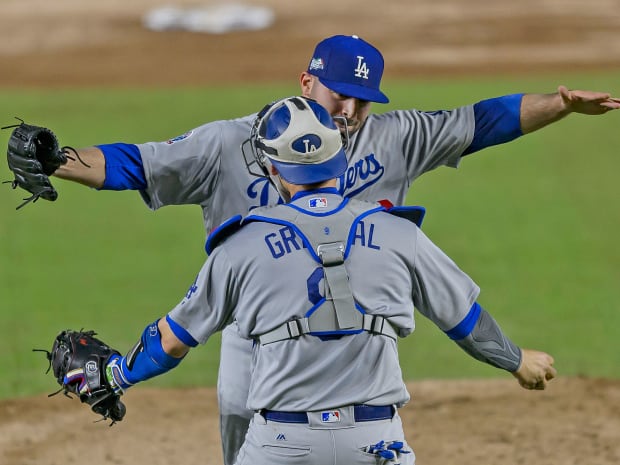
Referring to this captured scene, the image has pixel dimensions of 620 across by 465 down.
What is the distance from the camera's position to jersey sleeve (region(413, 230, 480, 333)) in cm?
361

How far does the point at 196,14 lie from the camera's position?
24953 millimetres

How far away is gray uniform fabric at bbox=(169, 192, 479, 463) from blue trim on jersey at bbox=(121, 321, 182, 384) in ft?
0.58

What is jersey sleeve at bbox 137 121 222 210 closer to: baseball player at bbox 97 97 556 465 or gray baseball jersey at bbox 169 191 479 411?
baseball player at bbox 97 97 556 465

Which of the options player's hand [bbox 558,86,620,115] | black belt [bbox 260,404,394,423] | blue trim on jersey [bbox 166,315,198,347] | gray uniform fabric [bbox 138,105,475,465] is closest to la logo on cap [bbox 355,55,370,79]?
gray uniform fabric [bbox 138,105,475,465]

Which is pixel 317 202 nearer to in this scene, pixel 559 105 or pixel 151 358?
pixel 151 358

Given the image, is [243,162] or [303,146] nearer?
[303,146]

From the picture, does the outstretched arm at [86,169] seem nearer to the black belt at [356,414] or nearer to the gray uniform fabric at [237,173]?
the gray uniform fabric at [237,173]

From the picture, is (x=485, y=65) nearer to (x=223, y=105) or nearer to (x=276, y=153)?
(x=223, y=105)

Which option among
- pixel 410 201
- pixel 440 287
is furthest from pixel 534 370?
pixel 410 201

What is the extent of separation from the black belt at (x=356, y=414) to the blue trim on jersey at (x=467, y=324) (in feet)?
1.27

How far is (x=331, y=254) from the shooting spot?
3434mm

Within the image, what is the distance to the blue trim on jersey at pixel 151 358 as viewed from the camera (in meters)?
3.71

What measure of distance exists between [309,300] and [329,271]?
11 centimetres

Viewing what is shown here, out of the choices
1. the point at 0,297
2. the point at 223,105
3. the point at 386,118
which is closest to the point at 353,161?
the point at 386,118
